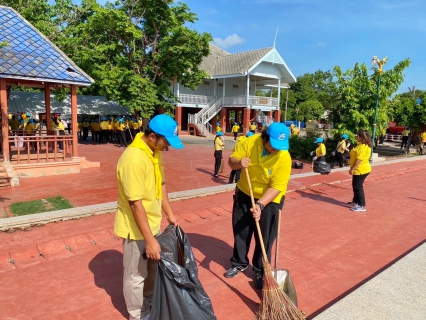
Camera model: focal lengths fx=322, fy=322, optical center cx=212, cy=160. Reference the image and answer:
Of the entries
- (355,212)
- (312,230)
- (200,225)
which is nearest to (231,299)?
(200,225)

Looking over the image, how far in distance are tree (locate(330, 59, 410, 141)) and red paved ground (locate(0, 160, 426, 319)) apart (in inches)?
306

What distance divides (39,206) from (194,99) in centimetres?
2337

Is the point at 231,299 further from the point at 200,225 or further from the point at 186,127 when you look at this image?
the point at 186,127

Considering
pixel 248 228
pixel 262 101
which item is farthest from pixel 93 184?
pixel 262 101

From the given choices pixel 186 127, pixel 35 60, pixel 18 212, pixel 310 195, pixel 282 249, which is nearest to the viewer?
pixel 282 249

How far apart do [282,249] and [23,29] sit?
10419mm

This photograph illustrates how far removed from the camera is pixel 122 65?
58.9ft

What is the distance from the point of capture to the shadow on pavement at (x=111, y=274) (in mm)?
3045

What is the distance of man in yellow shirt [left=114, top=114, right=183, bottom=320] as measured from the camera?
2270mm

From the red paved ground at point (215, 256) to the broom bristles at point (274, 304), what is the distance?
20cm

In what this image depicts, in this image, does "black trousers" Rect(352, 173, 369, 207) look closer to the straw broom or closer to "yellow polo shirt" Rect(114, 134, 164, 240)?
the straw broom

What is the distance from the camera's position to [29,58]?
9.32 m

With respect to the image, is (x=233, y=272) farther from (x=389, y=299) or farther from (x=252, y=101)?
(x=252, y=101)

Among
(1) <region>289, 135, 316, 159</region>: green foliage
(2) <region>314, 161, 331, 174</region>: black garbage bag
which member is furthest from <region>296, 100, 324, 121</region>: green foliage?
(2) <region>314, 161, 331, 174</region>: black garbage bag
